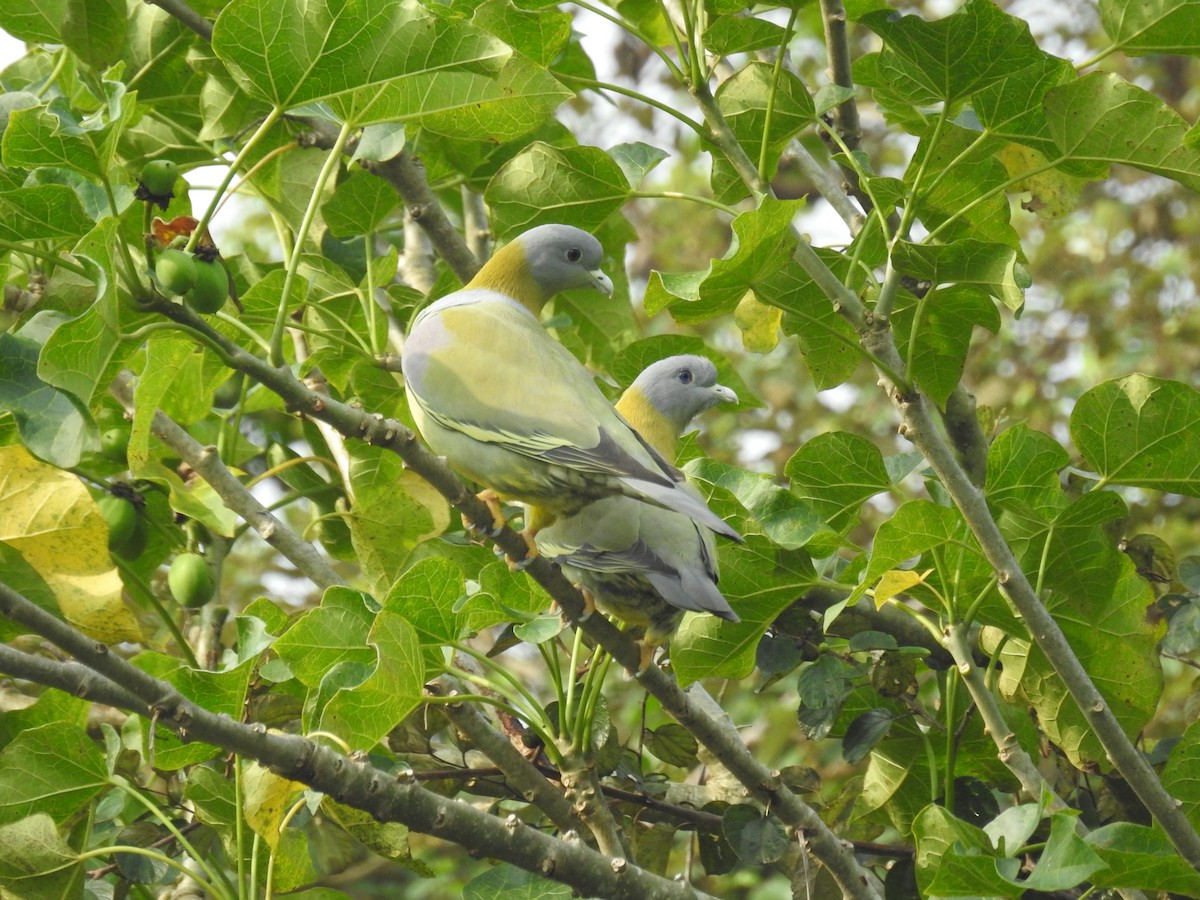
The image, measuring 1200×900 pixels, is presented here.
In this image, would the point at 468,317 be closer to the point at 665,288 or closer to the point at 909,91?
Answer: the point at 665,288

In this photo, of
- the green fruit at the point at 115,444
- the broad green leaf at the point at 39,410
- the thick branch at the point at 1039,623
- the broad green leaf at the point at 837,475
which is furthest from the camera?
the green fruit at the point at 115,444

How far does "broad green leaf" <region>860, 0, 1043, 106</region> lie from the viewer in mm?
2340

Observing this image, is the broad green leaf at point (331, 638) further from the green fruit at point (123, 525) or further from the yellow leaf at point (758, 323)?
the yellow leaf at point (758, 323)

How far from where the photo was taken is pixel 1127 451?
8.20 ft

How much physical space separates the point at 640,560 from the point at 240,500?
3.48ft

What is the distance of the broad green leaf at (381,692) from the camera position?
6.75 ft

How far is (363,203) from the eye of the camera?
10.9ft

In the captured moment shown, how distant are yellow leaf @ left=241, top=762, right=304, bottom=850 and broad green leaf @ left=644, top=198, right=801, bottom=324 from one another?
1083 mm

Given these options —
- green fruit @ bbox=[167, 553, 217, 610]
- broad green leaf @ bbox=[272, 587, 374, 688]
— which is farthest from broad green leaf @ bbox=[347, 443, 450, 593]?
broad green leaf @ bbox=[272, 587, 374, 688]

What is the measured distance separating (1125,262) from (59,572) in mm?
7269

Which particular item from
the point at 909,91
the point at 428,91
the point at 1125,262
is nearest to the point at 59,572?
the point at 428,91

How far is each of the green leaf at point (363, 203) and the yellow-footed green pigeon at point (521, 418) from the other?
68cm

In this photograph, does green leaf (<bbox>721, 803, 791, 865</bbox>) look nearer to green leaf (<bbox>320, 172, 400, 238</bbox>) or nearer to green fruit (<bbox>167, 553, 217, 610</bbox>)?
green fruit (<bbox>167, 553, 217, 610</bbox>)

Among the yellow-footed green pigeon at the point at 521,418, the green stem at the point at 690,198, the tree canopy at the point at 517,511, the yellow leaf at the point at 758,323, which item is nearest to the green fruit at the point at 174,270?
the tree canopy at the point at 517,511
